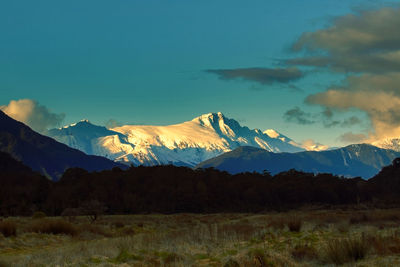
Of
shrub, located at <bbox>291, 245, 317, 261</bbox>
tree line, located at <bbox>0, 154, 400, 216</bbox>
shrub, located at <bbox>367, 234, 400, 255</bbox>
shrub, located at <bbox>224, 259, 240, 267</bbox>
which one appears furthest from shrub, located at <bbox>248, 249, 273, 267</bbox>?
tree line, located at <bbox>0, 154, 400, 216</bbox>

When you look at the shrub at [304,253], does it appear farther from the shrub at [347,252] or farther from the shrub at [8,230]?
the shrub at [8,230]

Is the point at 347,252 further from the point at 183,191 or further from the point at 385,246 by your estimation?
the point at 183,191

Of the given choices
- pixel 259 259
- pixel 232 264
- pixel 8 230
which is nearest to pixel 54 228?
pixel 8 230

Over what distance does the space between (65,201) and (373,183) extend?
7986cm

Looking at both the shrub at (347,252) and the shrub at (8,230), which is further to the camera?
the shrub at (8,230)

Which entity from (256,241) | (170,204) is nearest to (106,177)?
(170,204)

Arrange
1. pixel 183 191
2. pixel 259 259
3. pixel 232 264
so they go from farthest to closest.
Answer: pixel 183 191, pixel 232 264, pixel 259 259

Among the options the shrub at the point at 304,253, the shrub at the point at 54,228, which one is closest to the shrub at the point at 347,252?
the shrub at the point at 304,253

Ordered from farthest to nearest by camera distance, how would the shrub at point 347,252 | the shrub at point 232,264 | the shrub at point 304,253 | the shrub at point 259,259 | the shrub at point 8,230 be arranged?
the shrub at point 8,230 → the shrub at point 304,253 → the shrub at point 347,252 → the shrub at point 232,264 → the shrub at point 259,259

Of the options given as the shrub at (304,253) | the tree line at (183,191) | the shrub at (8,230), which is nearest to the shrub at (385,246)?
the shrub at (304,253)

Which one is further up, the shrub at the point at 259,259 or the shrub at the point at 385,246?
the shrub at the point at 259,259

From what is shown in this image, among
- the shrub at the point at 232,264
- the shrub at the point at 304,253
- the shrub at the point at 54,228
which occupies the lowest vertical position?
the shrub at the point at 304,253

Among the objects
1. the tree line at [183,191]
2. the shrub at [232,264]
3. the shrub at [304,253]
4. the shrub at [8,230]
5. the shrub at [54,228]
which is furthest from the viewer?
the tree line at [183,191]

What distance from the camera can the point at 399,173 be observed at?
433 ft
